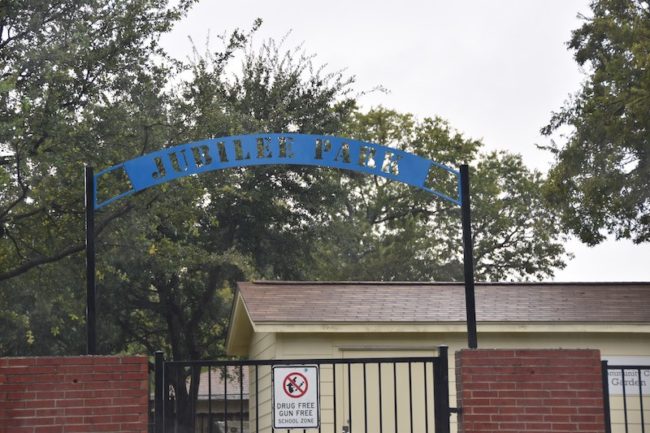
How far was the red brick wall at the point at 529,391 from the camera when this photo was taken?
1027cm

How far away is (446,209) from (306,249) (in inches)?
515

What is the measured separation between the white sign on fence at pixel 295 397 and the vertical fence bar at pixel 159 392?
0.96 metres

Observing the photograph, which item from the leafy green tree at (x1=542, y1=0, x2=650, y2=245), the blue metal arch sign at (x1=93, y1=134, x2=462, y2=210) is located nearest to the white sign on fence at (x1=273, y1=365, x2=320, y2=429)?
the blue metal arch sign at (x1=93, y1=134, x2=462, y2=210)

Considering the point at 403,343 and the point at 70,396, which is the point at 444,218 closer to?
the point at 403,343

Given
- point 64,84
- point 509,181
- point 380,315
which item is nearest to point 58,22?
point 64,84

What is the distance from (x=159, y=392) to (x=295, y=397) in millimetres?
1175

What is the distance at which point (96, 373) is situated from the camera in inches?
386

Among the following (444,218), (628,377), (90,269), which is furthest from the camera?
(444,218)

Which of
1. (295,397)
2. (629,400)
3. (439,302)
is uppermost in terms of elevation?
(439,302)

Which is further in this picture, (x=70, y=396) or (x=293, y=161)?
(x=293, y=161)

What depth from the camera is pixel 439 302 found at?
61.2 feet

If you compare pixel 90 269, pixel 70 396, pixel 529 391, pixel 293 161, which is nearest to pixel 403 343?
pixel 293 161

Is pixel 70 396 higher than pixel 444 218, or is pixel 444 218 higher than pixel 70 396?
pixel 444 218

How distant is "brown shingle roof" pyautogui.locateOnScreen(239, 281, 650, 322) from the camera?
58.0ft
